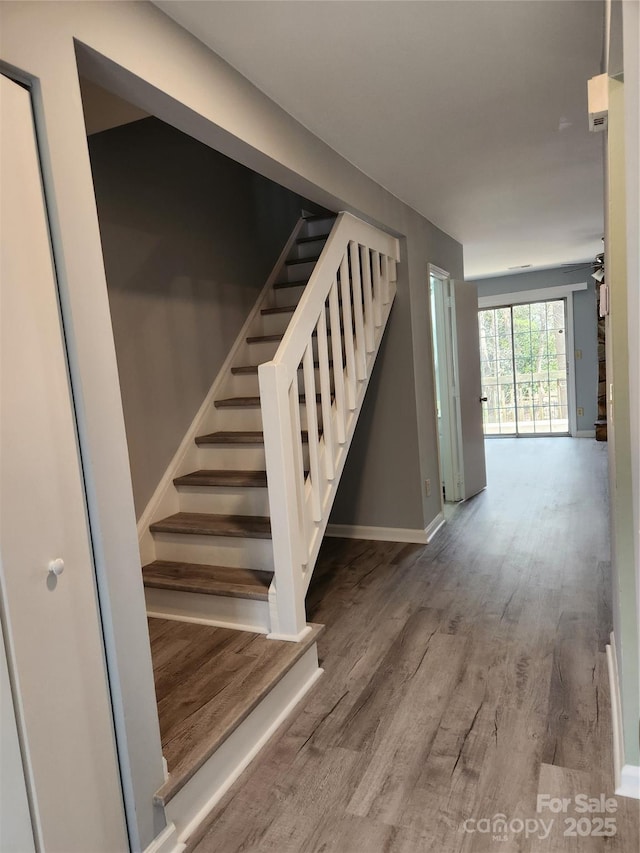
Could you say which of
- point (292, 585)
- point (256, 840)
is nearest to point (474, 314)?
point (292, 585)

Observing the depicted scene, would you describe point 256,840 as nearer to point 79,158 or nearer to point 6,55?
point 79,158

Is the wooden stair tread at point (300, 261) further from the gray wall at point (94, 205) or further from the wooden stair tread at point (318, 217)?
the gray wall at point (94, 205)

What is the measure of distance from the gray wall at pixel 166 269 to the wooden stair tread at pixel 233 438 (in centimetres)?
13

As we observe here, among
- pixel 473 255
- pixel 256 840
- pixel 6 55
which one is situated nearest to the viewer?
pixel 6 55

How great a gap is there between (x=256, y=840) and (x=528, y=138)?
3042 mm

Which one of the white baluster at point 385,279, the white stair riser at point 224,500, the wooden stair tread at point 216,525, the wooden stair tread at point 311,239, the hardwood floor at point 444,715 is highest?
the wooden stair tread at point 311,239

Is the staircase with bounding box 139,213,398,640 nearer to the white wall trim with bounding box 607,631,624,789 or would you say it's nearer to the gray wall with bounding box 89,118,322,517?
the gray wall with bounding box 89,118,322,517

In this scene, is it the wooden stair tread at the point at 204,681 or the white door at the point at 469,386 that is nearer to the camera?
the wooden stair tread at the point at 204,681

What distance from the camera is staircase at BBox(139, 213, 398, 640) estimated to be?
226cm

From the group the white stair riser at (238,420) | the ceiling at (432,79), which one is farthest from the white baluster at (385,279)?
the white stair riser at (238,420)

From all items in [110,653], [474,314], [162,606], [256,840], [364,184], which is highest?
[364,184]

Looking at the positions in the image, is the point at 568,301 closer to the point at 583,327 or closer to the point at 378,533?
the point at 583,327

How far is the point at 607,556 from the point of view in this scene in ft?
11.1

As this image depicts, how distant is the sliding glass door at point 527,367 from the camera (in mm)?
8016
